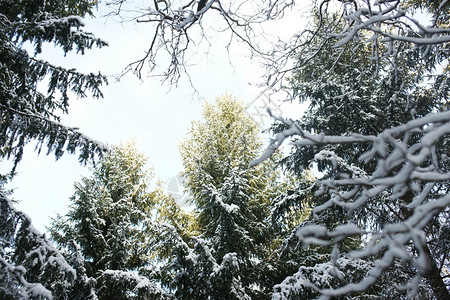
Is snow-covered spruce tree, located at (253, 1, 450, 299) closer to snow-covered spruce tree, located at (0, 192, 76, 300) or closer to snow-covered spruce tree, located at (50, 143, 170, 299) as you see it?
snow-covered spruce tree, located at (0, 192, 76, 300)

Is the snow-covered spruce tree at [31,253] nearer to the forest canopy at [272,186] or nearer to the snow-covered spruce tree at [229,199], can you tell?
the forest canopy at [272,186]

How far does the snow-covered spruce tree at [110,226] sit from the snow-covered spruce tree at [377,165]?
11.2ft

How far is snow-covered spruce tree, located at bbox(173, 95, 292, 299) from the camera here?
4.57 m

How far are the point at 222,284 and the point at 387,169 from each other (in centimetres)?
420

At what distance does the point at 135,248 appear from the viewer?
7.36 metres

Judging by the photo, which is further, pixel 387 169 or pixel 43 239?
pixel 43 239

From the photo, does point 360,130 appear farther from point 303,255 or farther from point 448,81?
point 303,255

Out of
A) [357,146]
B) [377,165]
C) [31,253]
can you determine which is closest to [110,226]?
[31,253]

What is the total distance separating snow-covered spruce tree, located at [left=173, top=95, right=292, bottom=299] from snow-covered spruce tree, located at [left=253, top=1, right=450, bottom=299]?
3.17 ft

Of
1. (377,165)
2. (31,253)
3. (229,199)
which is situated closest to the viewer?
(377,165)

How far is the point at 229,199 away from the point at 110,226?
4.14 metres

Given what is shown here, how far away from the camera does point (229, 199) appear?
18.9ft

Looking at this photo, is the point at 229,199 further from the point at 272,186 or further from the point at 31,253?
the point at 31,253

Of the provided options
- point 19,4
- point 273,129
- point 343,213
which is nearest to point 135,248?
point 273,129
